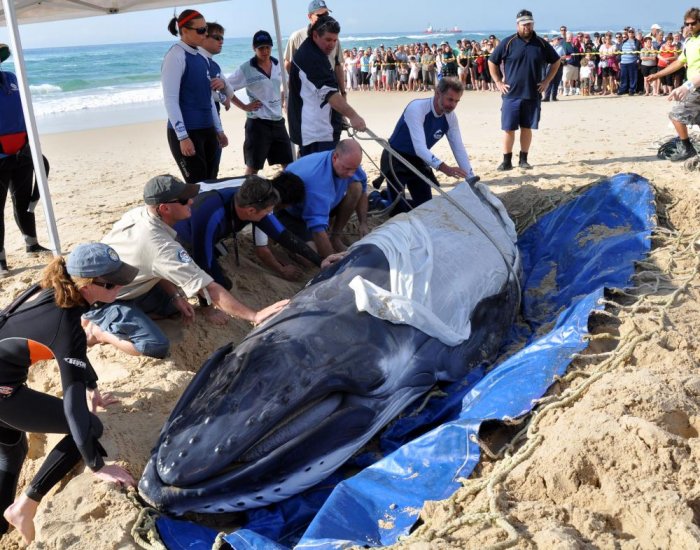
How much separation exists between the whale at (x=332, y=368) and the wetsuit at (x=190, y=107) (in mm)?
2473

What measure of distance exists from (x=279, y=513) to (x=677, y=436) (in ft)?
6.34

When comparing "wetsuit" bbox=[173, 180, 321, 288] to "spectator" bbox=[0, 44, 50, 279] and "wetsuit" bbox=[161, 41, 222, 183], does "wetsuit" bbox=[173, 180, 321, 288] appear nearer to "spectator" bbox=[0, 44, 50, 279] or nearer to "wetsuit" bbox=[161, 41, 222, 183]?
"wetsuit" bbox=[161, 41, 222, 183]

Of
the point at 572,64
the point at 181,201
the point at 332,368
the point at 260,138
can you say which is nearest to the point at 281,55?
the point at 260,138

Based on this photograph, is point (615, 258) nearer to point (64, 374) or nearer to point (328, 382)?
point (328, 382)

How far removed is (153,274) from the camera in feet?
16.5

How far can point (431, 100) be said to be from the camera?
7.80 meters

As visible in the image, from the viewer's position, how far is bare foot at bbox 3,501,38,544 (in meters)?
3.78

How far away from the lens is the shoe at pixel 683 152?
31.3ft

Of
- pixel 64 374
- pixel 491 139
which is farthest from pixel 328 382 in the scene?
pixel 491 139

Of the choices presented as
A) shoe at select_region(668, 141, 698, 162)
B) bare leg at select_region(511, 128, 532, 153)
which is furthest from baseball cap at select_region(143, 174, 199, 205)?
shoe at select_region(668, 141, 698, 162)

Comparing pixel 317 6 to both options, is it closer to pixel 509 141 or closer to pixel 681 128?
pixel 509 141

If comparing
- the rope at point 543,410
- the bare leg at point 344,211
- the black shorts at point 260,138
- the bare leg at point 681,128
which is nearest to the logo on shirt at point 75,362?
the rope at point 543,410

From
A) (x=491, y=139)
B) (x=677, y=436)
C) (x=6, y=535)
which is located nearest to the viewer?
(x=677, y=436)

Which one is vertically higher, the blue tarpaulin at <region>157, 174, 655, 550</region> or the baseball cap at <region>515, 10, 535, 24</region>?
→ the baseball cap at <region>515, 10, 535, 24</region>
